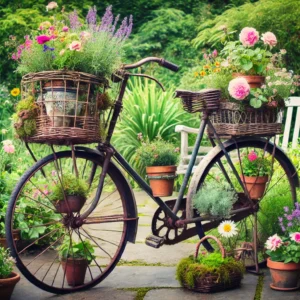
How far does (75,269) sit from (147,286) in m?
0.43

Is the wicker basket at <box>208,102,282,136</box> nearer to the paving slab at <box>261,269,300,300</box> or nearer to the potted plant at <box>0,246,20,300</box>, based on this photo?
the paving slab at <box>261,269,300,300</box>

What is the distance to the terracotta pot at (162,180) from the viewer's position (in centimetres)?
451

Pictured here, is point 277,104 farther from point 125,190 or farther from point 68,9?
point 68,9

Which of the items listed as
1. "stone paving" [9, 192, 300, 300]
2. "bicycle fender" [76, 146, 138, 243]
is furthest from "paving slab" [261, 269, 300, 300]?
"bicycle fender" [76, 146, 138, 243]

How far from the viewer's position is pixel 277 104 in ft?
14.2

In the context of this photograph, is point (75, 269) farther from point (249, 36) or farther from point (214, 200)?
point (249, 36)

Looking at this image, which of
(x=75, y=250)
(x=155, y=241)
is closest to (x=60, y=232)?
(x=75, y=250)

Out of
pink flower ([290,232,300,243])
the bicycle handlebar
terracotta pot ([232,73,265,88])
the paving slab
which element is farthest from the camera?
terracotta pot ([232,73,265,88])

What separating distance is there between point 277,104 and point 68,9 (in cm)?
846

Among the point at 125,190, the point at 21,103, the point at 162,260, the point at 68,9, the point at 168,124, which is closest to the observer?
the point at 21,103

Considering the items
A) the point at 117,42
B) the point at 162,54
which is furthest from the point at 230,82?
the point at 162,54

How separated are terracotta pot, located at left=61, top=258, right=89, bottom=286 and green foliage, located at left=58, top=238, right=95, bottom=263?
0.03 meters

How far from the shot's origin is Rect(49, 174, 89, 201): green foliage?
380 cm

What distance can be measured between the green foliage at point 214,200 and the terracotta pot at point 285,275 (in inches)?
17.7
